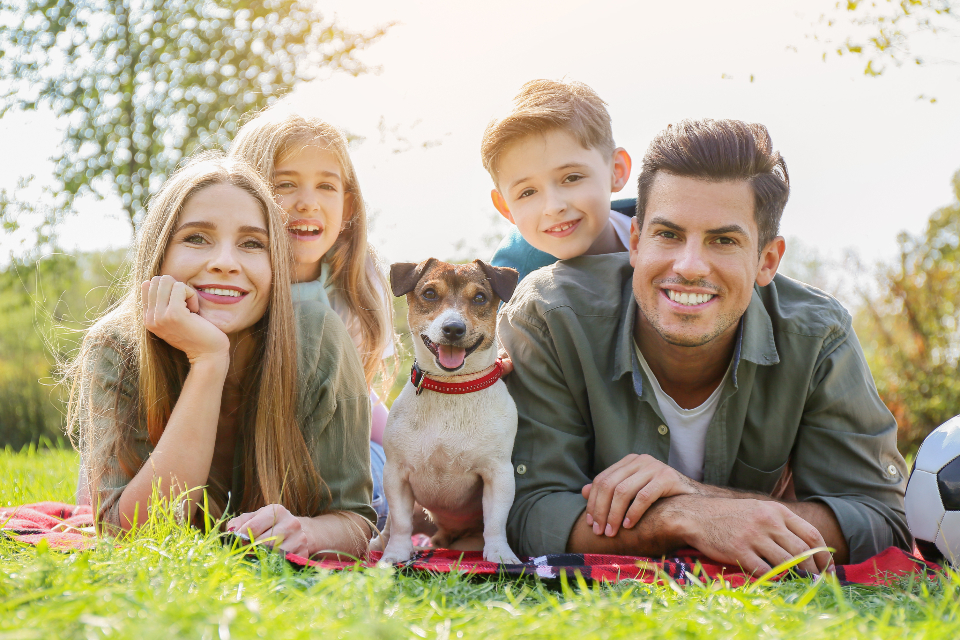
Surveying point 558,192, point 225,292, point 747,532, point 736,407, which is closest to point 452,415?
point 225,292

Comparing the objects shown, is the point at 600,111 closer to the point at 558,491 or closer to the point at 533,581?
the point at 558,491

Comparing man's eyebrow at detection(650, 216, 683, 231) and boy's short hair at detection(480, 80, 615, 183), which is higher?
boy's short hair at detection(480, 80, 615, 183)

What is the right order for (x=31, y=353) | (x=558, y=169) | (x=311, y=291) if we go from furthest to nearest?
(x=31, y=353) → (x=558, y=169) → (x=311, y=291)

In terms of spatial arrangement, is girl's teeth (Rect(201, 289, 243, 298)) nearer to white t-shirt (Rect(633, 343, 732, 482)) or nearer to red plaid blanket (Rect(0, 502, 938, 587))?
red plaid blanket (Rect(0, 502, 938, 587))

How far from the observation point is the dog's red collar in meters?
3.01

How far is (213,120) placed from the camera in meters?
10.4

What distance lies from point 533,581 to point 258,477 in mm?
1309

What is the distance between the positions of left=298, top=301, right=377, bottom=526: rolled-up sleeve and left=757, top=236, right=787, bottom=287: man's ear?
1.95 meters

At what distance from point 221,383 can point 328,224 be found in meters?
1.48

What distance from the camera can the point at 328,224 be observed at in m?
4.13

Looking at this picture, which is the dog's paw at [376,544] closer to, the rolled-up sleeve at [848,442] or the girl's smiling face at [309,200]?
the girl's smiling face at [309,200]

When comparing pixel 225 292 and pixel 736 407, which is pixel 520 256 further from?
pixel 225 292

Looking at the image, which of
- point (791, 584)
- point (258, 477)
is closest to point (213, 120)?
point (258, 477)

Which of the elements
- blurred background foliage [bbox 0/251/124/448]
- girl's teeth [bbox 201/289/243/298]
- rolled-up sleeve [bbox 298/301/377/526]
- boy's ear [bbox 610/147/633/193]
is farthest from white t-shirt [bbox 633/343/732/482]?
blurred background foliage [bbox 0/251/124/448]
